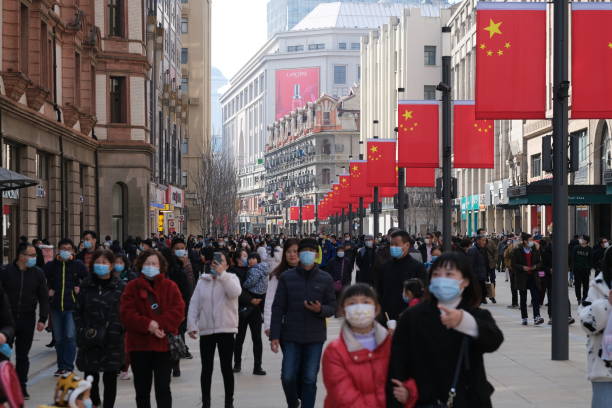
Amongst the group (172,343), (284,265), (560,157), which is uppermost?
(560,157)

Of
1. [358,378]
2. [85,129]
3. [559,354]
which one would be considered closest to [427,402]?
[358,378]

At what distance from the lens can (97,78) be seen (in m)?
43.6

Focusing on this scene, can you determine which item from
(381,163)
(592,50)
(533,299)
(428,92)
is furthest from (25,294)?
(428,92)

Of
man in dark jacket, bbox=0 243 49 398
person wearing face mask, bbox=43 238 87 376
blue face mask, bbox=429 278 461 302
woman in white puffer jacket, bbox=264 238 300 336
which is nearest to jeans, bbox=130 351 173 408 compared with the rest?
woman in white puffer jacket, bbox=264 238 300 336

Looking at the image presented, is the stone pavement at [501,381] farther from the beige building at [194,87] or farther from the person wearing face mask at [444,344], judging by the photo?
the beige building at [194,87]

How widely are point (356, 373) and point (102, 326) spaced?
4508 millimetres

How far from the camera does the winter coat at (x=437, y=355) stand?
5.36 metres

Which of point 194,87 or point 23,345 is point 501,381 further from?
point 194,87

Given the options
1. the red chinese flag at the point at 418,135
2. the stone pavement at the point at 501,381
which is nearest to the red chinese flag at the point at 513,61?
the stone pavement at the point at 501,381

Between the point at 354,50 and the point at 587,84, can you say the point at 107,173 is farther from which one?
the point at 354,50

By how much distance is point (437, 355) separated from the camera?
538 cm

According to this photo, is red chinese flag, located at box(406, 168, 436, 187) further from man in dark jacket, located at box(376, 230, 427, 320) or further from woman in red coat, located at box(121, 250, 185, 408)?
woman in red coat, located at box(121, 250, 185, 408)

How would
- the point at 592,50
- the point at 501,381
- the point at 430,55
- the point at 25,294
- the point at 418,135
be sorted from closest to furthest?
the point at 25,294
the point at 501,381
the point at 592,50
the point at 418,135
the point at 430,55

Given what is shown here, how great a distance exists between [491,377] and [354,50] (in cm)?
16782
